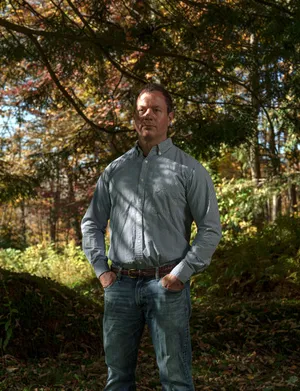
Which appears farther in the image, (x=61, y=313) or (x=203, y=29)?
(x=203, y=29)

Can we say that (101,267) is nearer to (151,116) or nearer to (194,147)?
(151,116)

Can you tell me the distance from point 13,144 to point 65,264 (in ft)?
23.7

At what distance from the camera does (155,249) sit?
8.77 ft

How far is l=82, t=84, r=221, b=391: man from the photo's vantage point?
2.67 metres

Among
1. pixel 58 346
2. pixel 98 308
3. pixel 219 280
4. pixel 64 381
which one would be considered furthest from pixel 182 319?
pixel 219 280

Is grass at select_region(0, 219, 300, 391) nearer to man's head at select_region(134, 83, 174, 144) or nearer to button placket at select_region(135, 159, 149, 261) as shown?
button placket at select_region(135, 159, 149, 261)

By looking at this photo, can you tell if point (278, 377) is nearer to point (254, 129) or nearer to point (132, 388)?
point (132, 388)

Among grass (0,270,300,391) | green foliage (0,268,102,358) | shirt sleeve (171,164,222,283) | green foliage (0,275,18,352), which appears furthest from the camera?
green foliage (0,268,102,358)

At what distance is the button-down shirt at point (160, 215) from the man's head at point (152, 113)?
0.07 meters

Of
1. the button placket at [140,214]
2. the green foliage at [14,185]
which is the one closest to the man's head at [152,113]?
the button placket at [140,214]

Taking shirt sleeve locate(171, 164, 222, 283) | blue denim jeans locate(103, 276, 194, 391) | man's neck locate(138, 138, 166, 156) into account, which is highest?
man's neck locate(138, 138, 166, 156)

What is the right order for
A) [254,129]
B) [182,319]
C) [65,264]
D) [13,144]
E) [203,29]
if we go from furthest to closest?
[13,144]
[65,264]
[254,129]
[203,29]
[182,319]

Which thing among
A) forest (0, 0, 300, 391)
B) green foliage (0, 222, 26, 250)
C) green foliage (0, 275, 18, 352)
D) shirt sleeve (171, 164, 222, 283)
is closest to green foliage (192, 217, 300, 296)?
forest (0, 0, 300, 391)

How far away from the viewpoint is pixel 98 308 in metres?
6.11
